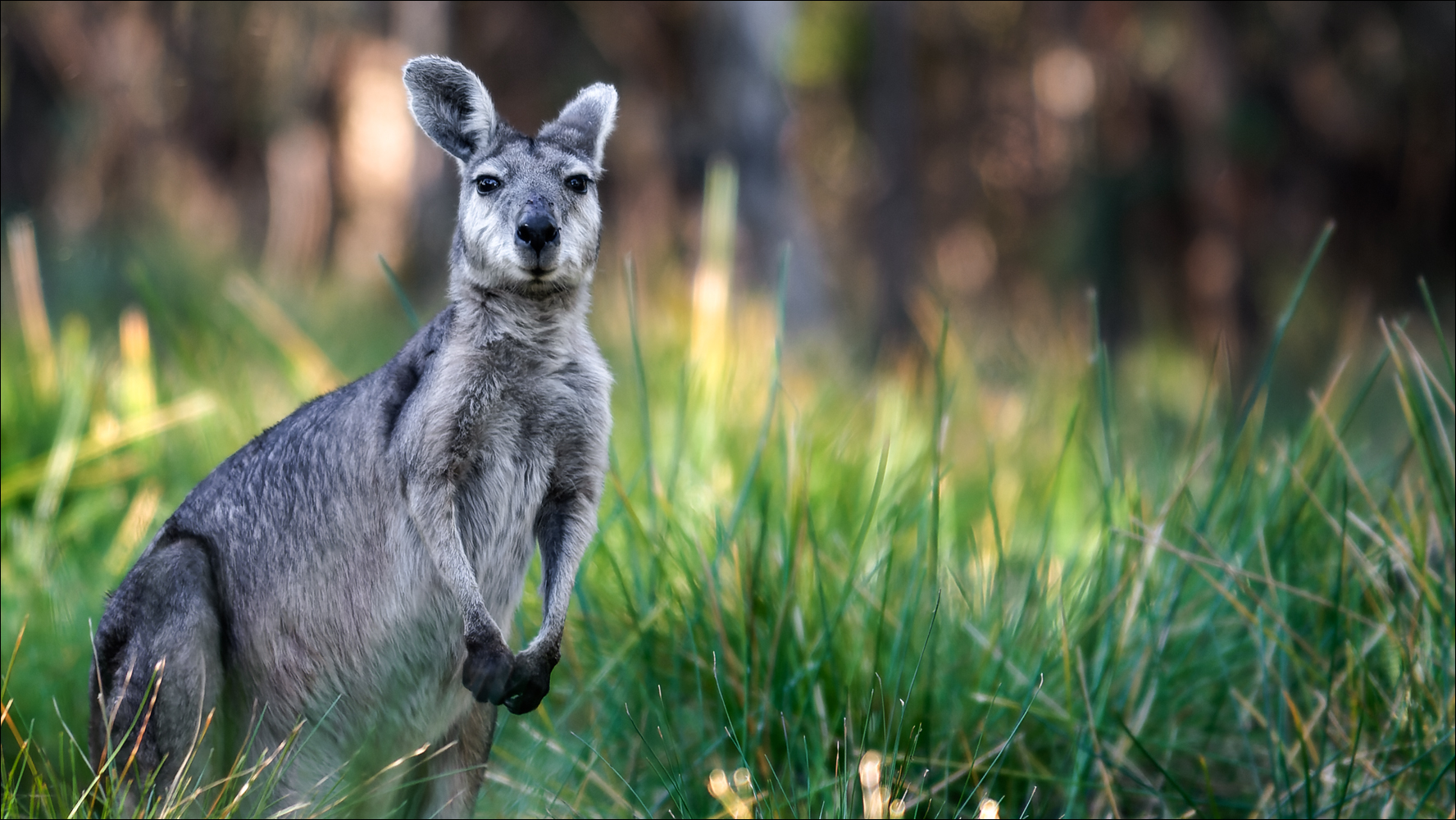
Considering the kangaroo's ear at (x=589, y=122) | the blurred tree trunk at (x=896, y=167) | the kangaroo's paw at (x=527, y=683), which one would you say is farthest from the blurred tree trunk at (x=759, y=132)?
the kangaroo's paw at (x=527, y=683)

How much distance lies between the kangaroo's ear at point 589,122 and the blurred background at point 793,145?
110 inches

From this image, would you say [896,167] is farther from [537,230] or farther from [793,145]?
[537,230]

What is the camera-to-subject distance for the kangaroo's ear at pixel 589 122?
2381mm

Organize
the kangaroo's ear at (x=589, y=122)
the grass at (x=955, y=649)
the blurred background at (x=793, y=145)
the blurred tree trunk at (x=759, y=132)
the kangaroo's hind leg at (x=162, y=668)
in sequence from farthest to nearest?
the blurred background at (x=793, y=145) < the blurred tree trunk at (x=759, y=132) < the grass at (x=955, y=649) < the kangaroo's ear at (x=589, y=122) < the kangaroo's hind leg at (x=162, y=668)

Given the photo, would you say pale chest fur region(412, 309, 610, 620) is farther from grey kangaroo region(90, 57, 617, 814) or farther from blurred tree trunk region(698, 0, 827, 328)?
blurred tree trunk region(698, 0, 827, 328)

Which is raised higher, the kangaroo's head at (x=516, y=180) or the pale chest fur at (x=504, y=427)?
the kangaroo's head at (x=516, y=180)

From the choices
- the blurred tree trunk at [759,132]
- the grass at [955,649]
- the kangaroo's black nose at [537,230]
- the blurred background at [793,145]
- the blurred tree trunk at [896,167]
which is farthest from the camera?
the blurred tree trunk at [896,167]

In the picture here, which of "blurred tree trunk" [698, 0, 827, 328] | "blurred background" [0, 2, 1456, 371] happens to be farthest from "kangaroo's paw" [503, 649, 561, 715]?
"blurred tree trunk" [698, 0, 827, 328]

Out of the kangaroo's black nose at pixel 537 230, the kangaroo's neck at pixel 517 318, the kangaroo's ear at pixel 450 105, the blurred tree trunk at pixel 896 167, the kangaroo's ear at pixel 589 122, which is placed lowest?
the blurred tree trunk at pixel 896 167

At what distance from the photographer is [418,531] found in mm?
2195

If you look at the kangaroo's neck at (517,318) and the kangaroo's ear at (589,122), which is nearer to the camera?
the kangaroo's neck at (517,318)

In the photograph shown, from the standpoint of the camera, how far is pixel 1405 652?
2.64m

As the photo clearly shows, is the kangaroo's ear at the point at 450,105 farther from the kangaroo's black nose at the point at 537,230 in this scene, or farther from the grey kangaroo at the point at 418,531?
the kangaroo's black nose at the point at 537,230

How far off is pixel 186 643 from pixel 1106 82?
13498mm
